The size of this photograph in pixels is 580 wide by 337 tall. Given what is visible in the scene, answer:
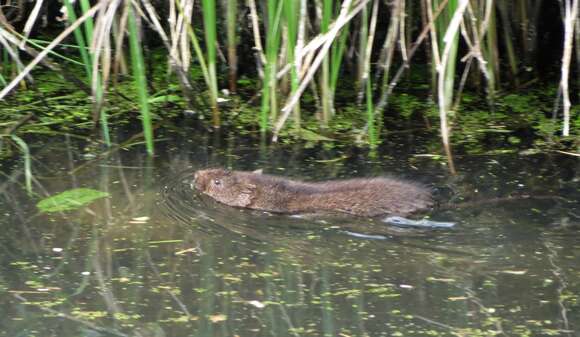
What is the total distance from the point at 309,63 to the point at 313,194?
2.68 feet

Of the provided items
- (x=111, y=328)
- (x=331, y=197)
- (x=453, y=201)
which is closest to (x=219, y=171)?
(x=331, y=197)

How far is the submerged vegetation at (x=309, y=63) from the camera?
5.80 metres

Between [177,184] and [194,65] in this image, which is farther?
[194,65]

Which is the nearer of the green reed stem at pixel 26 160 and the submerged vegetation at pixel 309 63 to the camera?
the green reed stem at pixel 26 160

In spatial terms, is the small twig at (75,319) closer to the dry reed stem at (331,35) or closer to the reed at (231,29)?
the dry reed stem at (331,35)

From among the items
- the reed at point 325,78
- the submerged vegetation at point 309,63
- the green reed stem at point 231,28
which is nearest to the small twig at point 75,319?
the submerged vegetation at point 309,63

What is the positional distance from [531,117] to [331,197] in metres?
2.04

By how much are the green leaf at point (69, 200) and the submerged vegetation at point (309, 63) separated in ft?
1.74

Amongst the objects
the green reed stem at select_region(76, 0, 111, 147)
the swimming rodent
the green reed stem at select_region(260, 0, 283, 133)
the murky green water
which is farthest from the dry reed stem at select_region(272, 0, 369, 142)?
the green reed stem at select_region(76, 0, 111, 147)

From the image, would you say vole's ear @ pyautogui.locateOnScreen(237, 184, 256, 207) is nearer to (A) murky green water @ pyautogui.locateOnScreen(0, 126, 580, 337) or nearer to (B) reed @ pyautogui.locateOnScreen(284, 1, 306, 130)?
(A) murky green water @ pyautogui.locateOnScreen(0, 126, 580, 337)

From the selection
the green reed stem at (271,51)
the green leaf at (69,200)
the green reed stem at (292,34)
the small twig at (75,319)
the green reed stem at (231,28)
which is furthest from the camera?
the green reed stem at (231,28)

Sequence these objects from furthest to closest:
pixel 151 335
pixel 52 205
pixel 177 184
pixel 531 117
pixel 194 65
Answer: pixel 194 65
pixel 531 117
pixel 177 184
pixel 52 205
pixel 151 335

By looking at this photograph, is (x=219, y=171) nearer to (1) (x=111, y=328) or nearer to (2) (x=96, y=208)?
(2) (x=96, y=208)

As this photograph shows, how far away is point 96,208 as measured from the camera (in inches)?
214
